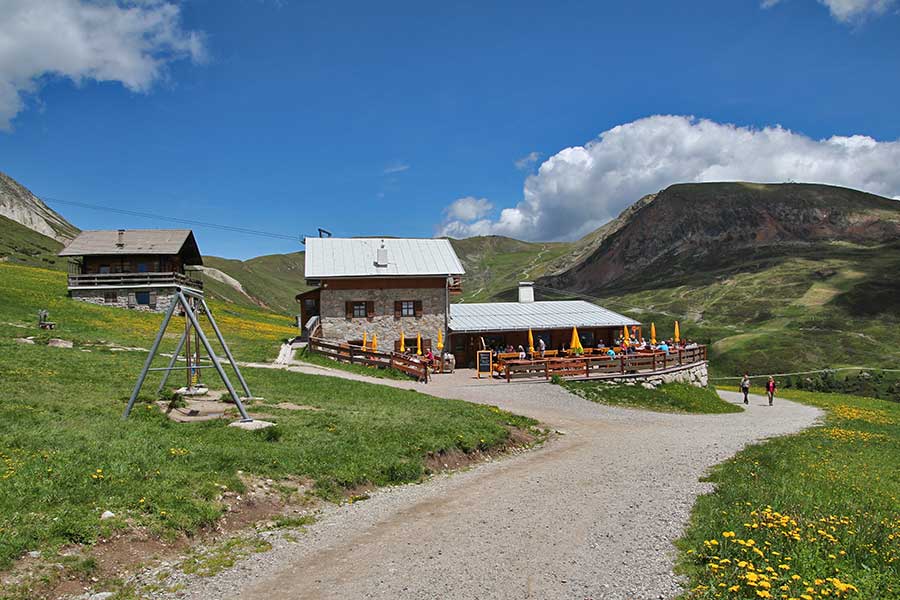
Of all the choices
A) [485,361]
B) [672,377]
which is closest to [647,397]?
[672,377]

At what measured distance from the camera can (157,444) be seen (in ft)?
37.7

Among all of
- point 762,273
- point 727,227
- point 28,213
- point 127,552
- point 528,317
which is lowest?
point 127,552

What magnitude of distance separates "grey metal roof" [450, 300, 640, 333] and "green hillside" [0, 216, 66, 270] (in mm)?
63330

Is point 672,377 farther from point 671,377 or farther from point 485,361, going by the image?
point 485,361

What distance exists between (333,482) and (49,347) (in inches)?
723

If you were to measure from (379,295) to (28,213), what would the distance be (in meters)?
153

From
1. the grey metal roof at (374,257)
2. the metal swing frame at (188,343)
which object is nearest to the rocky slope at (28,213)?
the grey metal roof at (374,257)

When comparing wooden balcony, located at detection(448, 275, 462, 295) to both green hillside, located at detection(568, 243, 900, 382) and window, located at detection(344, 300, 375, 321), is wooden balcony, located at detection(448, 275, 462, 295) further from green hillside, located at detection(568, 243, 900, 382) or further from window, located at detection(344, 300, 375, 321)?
green hillside, located at detection(568, 243, 900, 382)

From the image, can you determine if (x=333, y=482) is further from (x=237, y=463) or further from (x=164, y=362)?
(x=164, y=362)

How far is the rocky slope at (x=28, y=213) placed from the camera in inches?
5566

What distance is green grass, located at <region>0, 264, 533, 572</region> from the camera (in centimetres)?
854

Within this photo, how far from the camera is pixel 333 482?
11.7 metres

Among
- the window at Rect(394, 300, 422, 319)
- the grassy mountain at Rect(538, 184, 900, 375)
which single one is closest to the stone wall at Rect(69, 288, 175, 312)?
the window at Rect(394, 300, 422, 319)

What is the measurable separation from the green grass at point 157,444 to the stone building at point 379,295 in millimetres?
14285
